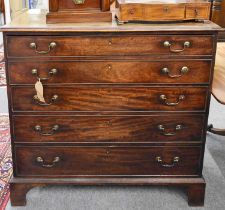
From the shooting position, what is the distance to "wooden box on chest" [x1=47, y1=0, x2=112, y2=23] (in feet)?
6.57

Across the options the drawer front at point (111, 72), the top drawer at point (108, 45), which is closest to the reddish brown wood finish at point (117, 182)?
the drawer front at point (111, 72)

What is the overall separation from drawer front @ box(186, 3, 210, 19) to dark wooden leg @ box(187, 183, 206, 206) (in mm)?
927

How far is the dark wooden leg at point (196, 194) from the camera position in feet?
7.26

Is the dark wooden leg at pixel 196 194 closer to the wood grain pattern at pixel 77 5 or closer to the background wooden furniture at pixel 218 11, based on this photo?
the wood grain pattern at pixel 77 5

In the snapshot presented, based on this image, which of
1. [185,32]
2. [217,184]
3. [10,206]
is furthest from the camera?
[217,184]

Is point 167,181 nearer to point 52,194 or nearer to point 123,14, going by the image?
point 52,194

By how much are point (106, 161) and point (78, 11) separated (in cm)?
83

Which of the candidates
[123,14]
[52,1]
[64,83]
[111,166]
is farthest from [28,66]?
[111,166]

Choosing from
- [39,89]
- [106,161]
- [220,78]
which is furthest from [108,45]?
[220,78]

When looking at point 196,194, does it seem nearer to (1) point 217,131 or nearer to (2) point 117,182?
(2) point 117,182

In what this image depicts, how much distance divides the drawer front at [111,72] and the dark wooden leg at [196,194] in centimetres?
61

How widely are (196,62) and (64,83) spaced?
2.21ft

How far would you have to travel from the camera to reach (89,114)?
2.08 meters

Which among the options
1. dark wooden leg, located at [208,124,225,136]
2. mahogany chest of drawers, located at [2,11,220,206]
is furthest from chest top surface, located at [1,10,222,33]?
dark wooden leg, located at [208,124,225,136]
